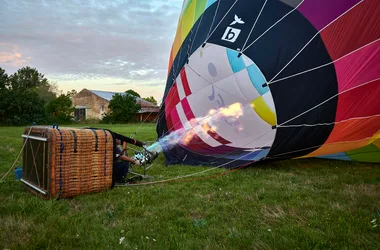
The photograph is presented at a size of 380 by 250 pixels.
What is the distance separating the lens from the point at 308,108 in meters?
4.03

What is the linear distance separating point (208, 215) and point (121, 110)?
2904 centimetres

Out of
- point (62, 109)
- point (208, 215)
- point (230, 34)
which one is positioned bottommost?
point (208, 215)

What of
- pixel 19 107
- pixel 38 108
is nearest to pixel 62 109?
pixel 38 108

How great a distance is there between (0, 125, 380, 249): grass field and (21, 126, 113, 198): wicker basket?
0.47 feet

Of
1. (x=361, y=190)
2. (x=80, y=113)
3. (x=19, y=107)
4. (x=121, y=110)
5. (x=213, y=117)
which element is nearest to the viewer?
(x=361, y=190)

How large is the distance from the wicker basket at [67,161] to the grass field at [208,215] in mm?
142

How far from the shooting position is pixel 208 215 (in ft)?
9.40

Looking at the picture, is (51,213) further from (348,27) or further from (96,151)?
(348,27)

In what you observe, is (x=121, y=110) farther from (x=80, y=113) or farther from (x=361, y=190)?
(x=361, y=190)

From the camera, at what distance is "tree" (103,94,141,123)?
1223 inches

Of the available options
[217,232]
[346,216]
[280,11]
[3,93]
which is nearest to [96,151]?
[217,232]

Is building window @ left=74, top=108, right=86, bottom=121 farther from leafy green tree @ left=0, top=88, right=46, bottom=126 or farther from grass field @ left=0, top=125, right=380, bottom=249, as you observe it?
grass field @ left=0, top=125, right=380, bottom=249

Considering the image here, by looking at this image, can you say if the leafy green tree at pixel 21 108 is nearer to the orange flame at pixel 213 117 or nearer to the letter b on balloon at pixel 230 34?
the orange flame at pixel 213 117

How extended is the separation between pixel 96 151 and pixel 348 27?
310 centimetres
